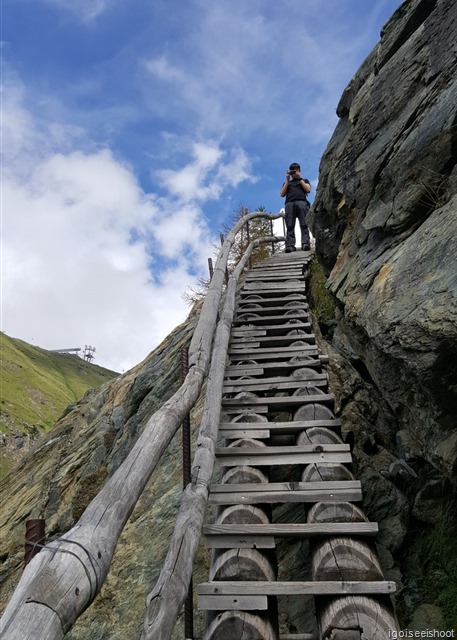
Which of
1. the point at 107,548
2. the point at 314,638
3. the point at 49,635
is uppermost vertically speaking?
the point at 107,548

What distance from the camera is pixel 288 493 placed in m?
4.04

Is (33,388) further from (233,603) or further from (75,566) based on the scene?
(75,566)

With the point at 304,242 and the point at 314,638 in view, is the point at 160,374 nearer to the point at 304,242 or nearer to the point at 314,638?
the point at 314,638

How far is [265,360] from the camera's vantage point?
24.6 feet

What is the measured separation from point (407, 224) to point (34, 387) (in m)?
104

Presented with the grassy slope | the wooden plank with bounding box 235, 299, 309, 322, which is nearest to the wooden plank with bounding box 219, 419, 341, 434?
the wooden plank with bounding box 235, 299, 309, 322

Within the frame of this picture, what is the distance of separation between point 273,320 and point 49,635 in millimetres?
7245

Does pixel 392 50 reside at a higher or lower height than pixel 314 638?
higher

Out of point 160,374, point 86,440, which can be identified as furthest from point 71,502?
point 160,374

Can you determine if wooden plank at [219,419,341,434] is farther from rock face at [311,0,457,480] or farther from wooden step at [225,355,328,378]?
wooden step at [225,355,328,378]

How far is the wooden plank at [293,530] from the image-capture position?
11.5 feet

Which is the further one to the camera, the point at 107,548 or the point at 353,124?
the point at 353,124

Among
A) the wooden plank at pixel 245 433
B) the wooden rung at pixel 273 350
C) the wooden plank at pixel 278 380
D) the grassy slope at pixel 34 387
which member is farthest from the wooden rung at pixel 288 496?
the grassy slope at pixel 34 387

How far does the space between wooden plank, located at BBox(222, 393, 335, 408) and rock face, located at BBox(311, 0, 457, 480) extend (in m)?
0.87
